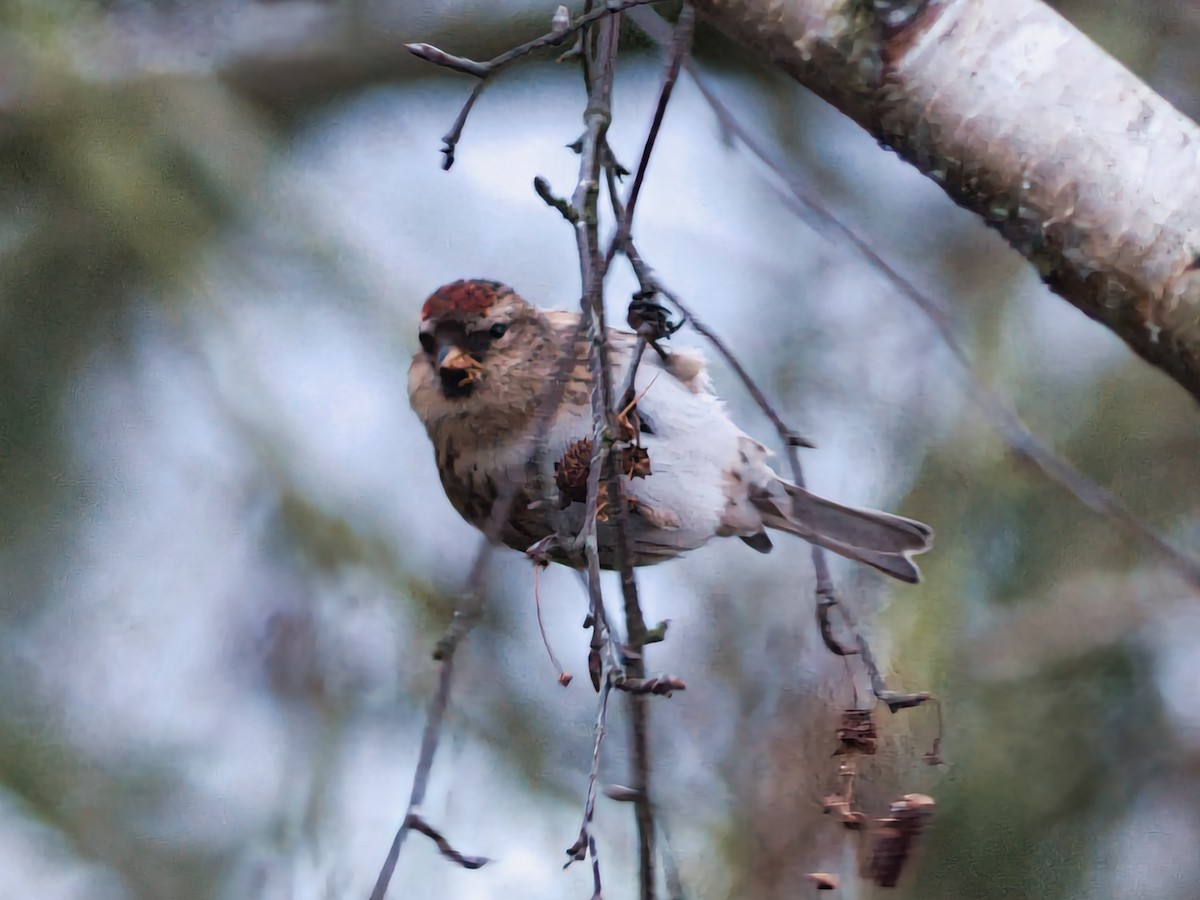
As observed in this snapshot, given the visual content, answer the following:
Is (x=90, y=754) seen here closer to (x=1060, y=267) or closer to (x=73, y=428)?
(x=73, y=428)

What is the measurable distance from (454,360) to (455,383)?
0.04m

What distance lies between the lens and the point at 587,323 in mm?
1012

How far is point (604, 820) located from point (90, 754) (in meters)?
1.15

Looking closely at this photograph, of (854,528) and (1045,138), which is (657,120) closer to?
(1045,138)

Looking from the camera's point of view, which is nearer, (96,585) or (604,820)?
(604,820)

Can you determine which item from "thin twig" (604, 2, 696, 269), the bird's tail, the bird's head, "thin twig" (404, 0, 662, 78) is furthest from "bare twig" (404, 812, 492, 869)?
the bird's tail

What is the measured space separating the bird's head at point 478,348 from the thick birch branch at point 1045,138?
2.87ft

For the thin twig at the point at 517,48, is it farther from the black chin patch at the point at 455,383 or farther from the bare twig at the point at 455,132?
the black chin patch at the point at 455,383

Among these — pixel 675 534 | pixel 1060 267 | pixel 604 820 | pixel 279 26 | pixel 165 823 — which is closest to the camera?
pixel 1060 267

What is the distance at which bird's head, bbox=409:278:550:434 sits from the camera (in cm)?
185

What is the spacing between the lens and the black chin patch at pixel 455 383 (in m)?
1.83

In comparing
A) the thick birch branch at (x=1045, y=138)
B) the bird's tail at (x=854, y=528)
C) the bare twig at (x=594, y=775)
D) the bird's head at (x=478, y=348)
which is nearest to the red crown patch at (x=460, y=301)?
the bird's head at (x=478, y=348)

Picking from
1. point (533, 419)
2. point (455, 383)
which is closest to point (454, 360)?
point (455, 383)

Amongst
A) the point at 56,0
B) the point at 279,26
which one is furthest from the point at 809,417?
the point at 56,0
